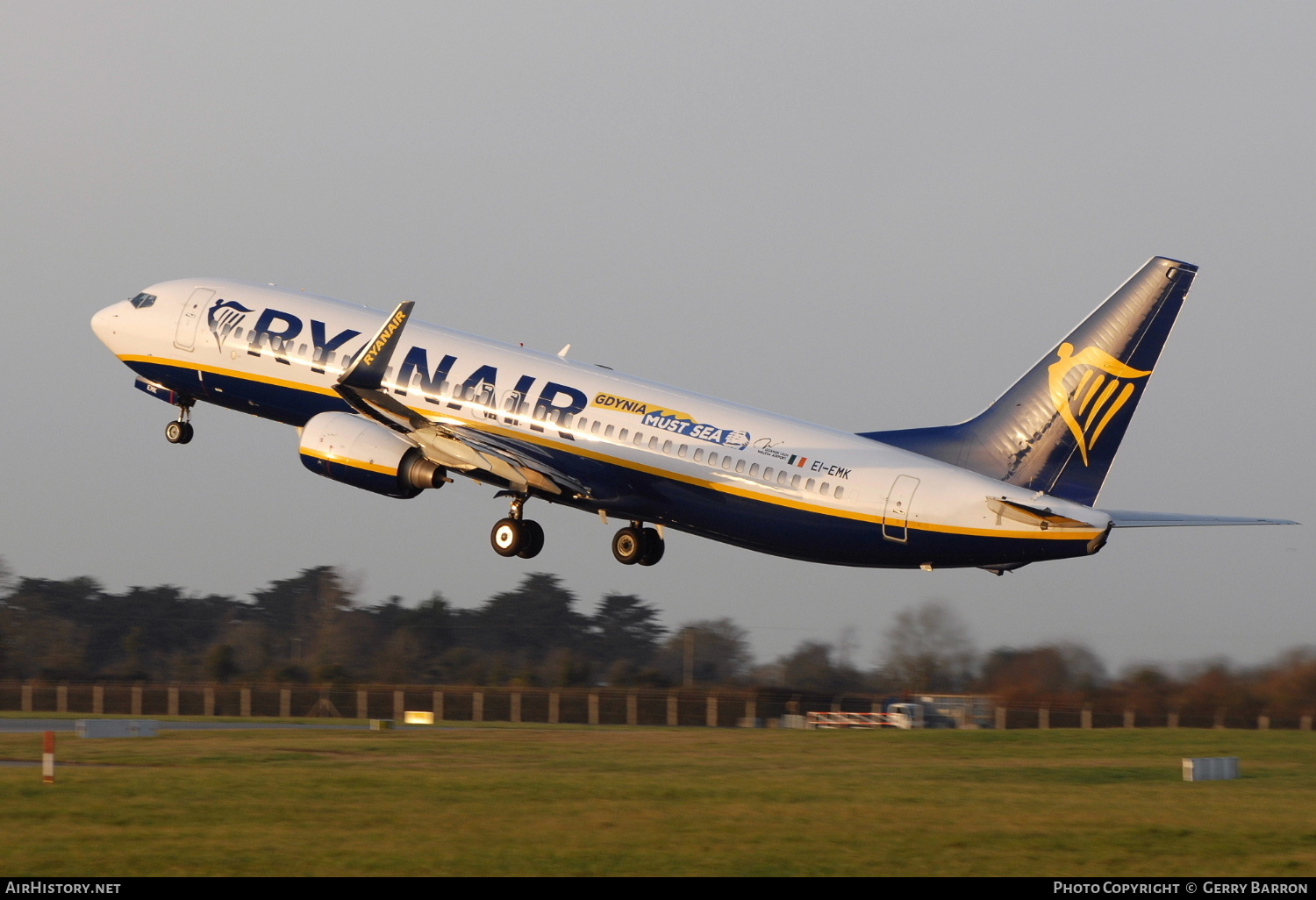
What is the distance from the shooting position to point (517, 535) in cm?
4034

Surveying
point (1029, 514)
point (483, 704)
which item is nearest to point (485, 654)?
point (483, 704)

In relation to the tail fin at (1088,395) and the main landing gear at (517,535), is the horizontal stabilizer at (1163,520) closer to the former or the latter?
the tail fin at (1088,395)

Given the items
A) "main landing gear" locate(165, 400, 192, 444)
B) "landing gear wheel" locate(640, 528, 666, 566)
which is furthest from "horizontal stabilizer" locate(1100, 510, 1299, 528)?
"main landing gear" locate(165, 400, 192, 444)

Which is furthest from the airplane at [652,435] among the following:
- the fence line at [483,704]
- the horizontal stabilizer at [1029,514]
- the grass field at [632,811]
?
the fence line at [483,704]

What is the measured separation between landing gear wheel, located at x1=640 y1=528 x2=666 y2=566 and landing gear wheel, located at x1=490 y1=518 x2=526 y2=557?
3.11m

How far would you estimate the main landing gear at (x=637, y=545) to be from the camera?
40594mm

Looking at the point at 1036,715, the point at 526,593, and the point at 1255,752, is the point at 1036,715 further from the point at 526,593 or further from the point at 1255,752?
the point at 526,593

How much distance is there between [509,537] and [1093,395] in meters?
15.4

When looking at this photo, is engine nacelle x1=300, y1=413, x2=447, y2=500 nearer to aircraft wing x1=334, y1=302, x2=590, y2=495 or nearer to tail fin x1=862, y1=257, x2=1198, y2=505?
aircraft wing x1=334, y1=302, x2=590, y2=495

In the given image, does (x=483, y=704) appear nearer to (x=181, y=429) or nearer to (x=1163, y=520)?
(x=181, y=429)

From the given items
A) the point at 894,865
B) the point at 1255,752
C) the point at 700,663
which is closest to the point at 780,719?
the point at 700,663

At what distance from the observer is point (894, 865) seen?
2000 cm

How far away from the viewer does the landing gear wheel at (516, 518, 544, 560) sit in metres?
40.4
